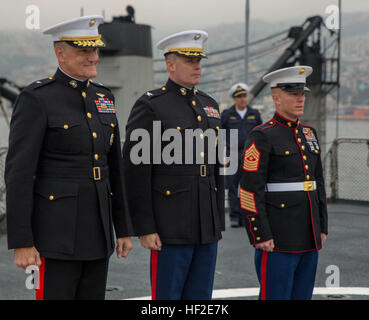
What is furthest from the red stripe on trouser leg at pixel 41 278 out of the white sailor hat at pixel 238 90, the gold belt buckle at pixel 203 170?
the white sailor hat at pixel 238 90

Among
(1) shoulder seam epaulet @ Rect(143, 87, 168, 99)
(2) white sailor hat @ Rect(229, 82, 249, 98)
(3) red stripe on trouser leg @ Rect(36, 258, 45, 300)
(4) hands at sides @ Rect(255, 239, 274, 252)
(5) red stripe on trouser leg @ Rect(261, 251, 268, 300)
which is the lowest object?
(5) red stripe on trouser leg @ Rect(261, 251, 268, 300)

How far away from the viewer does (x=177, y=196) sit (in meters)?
3.31

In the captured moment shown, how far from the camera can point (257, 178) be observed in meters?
3.51

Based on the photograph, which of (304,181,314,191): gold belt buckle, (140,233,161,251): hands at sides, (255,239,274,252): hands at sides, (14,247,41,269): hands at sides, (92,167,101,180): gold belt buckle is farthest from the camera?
(304,181,314,191): gold belt buckle

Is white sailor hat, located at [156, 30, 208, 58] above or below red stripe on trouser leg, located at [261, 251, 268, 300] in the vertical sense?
above

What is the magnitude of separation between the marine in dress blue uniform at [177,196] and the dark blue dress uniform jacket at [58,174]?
365 millimetres

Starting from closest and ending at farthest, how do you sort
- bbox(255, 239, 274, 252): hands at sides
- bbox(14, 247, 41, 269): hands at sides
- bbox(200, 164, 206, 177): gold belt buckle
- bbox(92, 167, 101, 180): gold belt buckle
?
bbox(14, 247, 41, 269): hands at sides
bbox(92, 167, 101, 180): gold belt buckle
bbox(200, 164, 206, 177): gold belt buckle
bbox(255, 239, 274, 252): hands at sides

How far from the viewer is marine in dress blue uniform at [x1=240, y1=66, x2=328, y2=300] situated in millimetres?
3500

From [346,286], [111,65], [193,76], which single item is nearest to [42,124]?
[193,76]

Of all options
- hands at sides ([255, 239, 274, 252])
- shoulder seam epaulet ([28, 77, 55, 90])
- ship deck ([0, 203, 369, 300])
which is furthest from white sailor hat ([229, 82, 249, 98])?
shoulder seam epaulet ([28, 77, 55, 90])

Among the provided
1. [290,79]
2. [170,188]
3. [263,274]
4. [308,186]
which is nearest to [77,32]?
[170,188]

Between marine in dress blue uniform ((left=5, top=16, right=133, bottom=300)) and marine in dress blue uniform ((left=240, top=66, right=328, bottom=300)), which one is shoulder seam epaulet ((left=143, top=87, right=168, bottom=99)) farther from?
marine in dress blue uniform ((left=240, top=66, right=328, bottom=300))

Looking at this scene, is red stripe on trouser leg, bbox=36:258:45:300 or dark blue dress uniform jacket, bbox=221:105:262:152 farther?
dark blue dress uniform jacket, bbox=221:105:262:152
